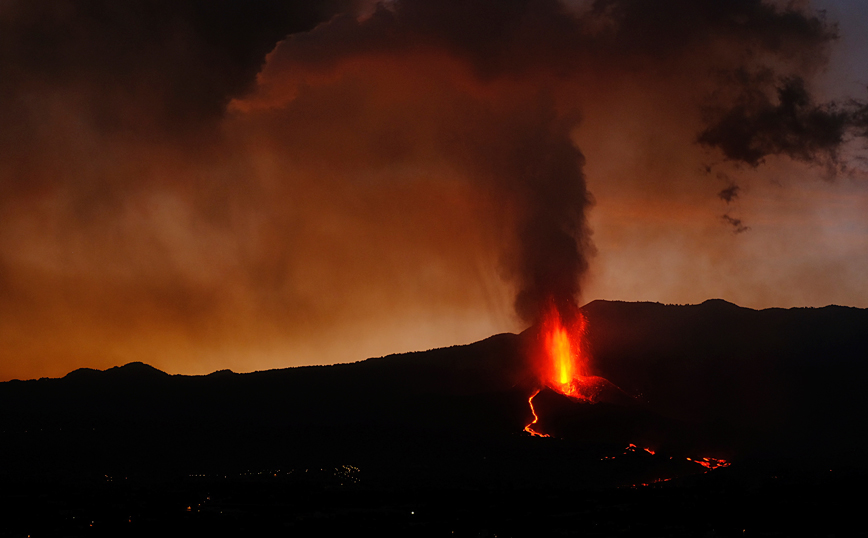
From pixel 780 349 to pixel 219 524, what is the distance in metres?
89.2

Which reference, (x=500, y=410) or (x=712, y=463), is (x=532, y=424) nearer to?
(x=500, y=410)

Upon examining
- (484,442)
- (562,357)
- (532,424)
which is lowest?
(484,442)

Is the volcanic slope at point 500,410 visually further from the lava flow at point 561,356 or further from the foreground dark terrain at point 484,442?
the lava flow at point 561,356

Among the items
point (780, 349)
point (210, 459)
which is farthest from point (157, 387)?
point (780, 349)

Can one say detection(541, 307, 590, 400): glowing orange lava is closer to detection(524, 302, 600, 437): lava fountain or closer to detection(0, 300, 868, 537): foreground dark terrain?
detection(524, 302, 600, 437): lava fountain

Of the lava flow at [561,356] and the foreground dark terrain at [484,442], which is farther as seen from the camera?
the lava flow at [561,356]

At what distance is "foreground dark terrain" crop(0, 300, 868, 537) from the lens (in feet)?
192

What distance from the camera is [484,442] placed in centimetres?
8356

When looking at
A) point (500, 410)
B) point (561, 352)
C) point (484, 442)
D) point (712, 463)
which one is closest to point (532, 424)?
point (500, 410)

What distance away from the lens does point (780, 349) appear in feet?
387

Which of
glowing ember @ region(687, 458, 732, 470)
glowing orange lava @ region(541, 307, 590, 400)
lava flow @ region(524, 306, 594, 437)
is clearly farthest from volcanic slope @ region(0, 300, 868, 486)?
glowing orange lava @ region(541, 307, 590, 400)

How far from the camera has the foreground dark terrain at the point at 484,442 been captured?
5838 cm

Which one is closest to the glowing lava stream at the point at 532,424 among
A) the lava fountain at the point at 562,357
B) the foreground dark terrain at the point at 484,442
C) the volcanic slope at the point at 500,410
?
the volcanic slope at the point at 500,410

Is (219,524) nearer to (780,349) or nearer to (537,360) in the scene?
(537,360)
